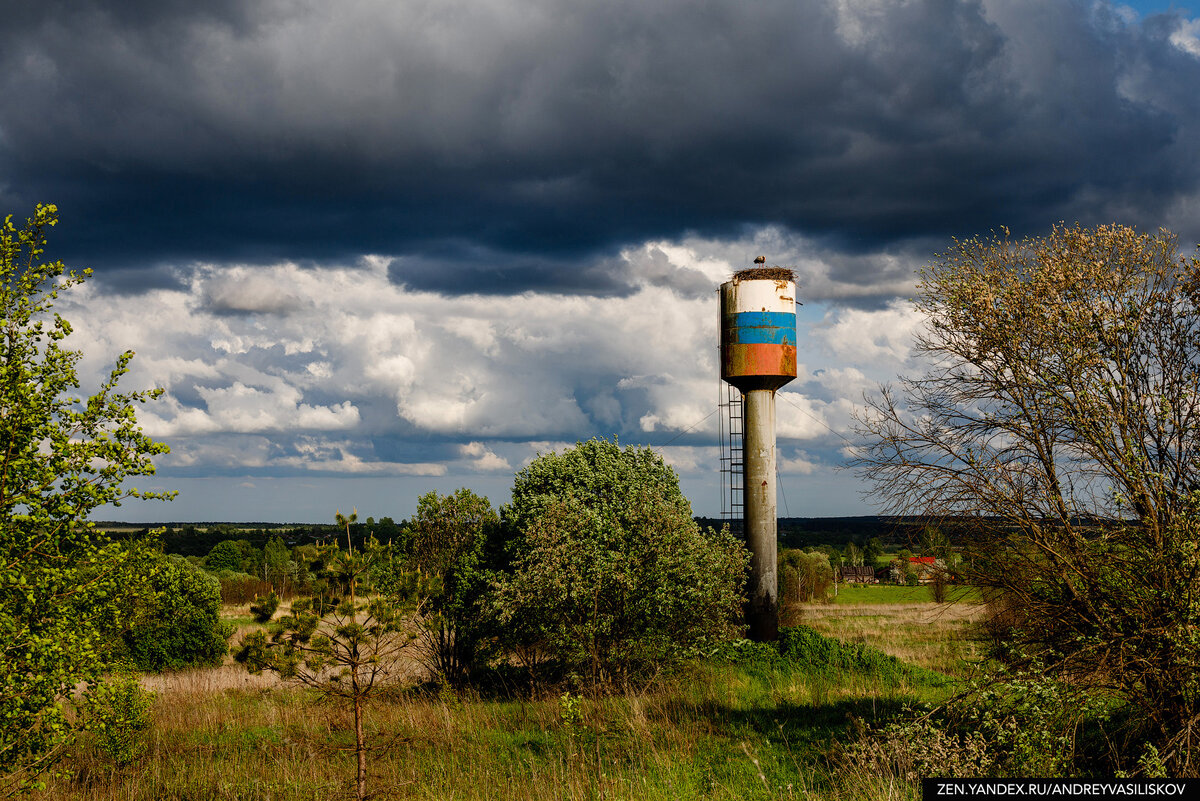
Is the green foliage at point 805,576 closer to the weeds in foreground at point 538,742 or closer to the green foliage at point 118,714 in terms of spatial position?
the weeds in foreground at point 538,742

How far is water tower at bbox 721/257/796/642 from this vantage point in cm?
2900

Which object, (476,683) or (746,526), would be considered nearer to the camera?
(476,683)

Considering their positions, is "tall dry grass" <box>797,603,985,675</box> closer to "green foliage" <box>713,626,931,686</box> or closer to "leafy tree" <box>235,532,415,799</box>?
"green foliage" <box>713,626,931,686</box>

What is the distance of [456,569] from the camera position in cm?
2712

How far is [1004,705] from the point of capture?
33.6ft

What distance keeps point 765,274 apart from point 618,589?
1475 cm

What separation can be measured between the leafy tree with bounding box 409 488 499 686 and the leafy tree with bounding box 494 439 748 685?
282cm

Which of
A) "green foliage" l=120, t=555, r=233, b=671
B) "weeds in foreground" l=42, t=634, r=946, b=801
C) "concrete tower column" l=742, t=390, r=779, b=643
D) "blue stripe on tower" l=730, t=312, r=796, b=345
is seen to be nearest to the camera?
"weeds in foreground" l=42, t=634, r=946, b=801

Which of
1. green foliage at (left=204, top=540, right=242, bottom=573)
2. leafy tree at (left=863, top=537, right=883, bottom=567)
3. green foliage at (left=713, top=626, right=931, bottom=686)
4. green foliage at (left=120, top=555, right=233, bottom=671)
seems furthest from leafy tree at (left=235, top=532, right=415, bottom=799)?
leafy tree at (left=863, top=537, right=883, bottom=567)

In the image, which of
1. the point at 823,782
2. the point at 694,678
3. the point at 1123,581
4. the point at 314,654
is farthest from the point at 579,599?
the point at 1123,581

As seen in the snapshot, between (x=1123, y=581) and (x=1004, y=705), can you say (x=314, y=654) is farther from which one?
(x=1123, y=581)

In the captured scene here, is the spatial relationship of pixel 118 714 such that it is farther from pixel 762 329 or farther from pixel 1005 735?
pixel 762 329

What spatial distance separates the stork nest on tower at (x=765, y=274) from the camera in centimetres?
3002

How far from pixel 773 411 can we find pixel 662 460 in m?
5.62
